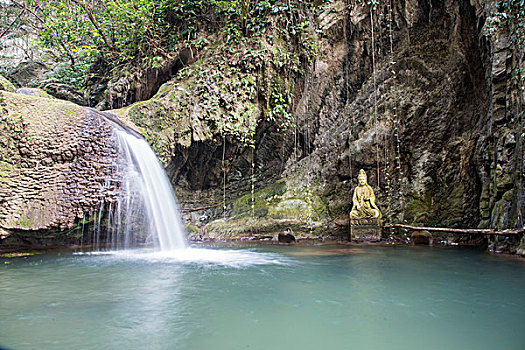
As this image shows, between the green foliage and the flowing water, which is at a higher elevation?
the green foliage

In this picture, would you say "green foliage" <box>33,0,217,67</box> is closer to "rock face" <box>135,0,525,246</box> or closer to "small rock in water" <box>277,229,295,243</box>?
"rock face" <box>135,0,525,246</box>

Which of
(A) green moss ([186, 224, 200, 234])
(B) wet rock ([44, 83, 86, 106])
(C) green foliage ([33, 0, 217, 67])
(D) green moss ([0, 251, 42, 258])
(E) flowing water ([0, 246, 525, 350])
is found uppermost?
(C) green foliage ([33, 0, 217, 67])

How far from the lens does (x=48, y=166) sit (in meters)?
6.41

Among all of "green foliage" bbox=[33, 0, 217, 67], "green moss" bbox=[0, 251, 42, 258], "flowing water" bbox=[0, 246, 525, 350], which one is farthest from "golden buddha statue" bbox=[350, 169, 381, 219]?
"green moss" bbox=[0, 251, 42, 258]

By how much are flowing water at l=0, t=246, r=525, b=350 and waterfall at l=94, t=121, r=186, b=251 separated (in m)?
1.79

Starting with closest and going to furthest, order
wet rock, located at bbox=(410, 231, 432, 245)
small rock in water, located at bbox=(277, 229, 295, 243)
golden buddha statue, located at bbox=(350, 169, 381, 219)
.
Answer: wet rock, located at bbox=(410, 231, 432, 245) < golden buddha statue, located at bbox=(350, 169, 381, 219) < small rock in water, located at bbox=(277, 229, 295, 243)

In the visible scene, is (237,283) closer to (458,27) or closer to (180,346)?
(180,346)

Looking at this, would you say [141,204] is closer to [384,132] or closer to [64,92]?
[64,92]

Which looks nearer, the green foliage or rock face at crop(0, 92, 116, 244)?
rock face at crop(0, 92, 116, 244)

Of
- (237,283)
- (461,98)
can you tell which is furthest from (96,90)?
(461,98)

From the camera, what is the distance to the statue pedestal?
29.8 feet

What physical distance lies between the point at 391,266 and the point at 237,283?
2726 millimetres

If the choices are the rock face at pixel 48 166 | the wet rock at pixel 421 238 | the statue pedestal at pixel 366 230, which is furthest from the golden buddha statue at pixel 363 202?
the rock face at pixel 48 166

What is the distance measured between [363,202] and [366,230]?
83 centimetres
